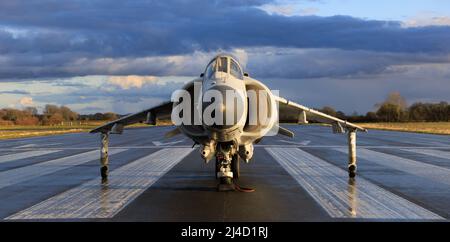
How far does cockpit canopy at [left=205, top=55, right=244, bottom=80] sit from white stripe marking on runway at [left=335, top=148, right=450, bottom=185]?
24.1 feet

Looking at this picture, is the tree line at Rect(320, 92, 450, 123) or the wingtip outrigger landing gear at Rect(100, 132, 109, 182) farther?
the tree line at Rect(320, 92, 450, 123)

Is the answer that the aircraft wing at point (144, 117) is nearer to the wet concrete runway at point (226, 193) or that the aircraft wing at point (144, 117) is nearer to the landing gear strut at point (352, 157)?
the wet concrete runway at point (226, 193)

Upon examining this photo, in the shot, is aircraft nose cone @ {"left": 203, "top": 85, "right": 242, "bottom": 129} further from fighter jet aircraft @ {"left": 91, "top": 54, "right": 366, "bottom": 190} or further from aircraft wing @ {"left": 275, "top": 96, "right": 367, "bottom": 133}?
aircraft wing @ {"left": 275, "top": 96, "right": 367, "bottom": 133}

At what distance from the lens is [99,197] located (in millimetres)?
11383

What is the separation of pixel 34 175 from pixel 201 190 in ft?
22.6

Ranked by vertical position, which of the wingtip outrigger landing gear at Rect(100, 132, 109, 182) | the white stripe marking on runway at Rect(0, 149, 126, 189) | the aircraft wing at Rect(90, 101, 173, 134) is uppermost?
the aircraft wing at Rect(90, 101, 173, 134)

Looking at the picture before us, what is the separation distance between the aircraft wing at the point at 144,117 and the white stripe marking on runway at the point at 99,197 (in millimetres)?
1571

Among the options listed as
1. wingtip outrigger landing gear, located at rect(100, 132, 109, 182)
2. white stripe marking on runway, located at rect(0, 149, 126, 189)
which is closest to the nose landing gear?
wingtip outrigger landing gear, located at rect(100, 132, 109, 182)

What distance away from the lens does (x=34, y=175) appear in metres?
16.1

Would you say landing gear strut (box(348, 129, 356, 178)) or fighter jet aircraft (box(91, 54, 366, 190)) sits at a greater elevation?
fighter jet aircraft (box(91, 54, 366, 190))

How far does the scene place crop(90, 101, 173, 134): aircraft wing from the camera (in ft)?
46.6

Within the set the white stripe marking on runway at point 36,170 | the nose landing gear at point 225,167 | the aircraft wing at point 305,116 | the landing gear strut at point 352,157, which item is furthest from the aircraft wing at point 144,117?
the landing gear strut at point 352,157

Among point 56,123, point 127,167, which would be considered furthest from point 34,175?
point 56,123
